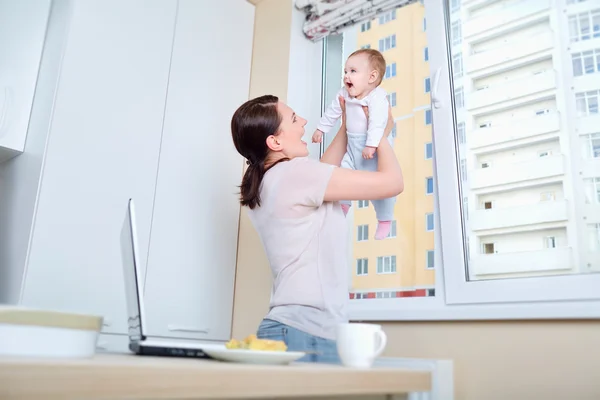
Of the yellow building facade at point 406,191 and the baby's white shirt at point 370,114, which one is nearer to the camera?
the baby's white shirt at point 370,114

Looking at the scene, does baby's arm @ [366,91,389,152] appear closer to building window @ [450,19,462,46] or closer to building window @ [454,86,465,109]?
building window @ [454,86,465,109]

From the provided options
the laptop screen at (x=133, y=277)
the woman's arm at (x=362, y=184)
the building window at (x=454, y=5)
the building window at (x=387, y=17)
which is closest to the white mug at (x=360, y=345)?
the laptop screen at (x=133, y=277)

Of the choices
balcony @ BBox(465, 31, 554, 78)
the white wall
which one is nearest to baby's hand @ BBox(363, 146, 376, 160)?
balcony @ BBox(465, 31, 554, 78)

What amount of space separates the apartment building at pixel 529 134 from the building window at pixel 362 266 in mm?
472

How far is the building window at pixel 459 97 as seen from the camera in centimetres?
207

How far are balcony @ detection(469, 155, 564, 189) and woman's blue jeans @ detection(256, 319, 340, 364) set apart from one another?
83cm

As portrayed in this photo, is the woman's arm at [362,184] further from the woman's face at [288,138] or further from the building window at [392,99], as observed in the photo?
the building window at [392,99]

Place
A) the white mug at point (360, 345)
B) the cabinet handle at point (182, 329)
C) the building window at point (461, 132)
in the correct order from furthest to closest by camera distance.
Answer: the cabinet handle at point (182, 329) < the building window at point (461, 132) < the white mug at point (360, 345)

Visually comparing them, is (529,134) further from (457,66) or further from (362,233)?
(362,233)

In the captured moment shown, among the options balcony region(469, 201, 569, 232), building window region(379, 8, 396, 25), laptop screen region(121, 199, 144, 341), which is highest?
building window region(379, 8, 396, 25)

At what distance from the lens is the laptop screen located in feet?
3.34

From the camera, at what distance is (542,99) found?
6.07 feet

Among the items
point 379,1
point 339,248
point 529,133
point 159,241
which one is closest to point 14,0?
point 159,241

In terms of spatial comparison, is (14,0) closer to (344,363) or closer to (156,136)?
(156,136)
